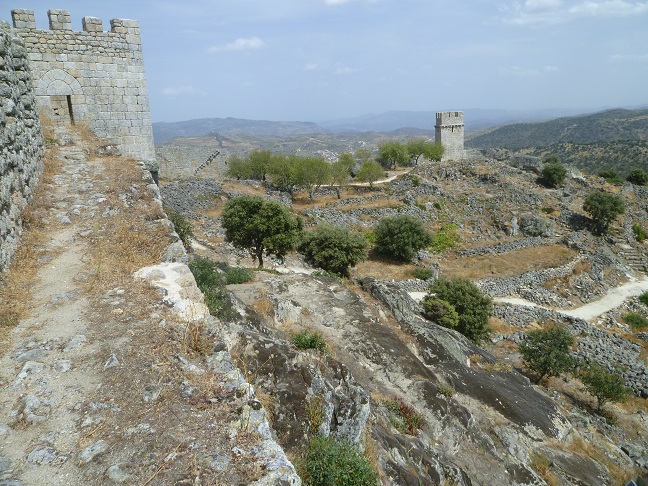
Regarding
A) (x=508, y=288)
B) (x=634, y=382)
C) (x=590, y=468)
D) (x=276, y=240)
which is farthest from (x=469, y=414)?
(x=508, y=288)

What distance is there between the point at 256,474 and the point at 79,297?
3535 millimetres

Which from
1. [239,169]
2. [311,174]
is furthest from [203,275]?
[239,169]

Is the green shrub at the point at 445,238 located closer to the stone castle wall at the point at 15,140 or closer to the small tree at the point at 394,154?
the small tree at the point at 394,154

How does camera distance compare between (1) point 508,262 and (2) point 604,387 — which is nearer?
(2) point 604,387

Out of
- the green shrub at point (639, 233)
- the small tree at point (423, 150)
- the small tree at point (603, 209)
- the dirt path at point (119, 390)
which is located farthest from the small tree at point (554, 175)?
the dirt path at point (119, 390)

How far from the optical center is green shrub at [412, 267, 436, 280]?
1114 inches

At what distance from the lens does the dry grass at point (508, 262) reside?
3067cm

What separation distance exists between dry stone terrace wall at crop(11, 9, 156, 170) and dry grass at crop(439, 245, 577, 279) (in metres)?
23.9

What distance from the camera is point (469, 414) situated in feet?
34.2

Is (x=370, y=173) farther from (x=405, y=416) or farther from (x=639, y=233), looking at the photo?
(x=405, y=416)

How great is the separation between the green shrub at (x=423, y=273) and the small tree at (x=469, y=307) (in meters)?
7.15

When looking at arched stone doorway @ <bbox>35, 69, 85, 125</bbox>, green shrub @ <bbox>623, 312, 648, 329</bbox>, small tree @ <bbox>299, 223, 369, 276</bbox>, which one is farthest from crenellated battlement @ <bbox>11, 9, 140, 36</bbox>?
green shrub @ <bbox>623, 312, 648, 329</bbox>

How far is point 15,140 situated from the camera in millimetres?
7355

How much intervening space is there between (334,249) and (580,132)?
181219 millimetres
